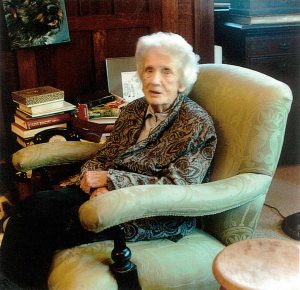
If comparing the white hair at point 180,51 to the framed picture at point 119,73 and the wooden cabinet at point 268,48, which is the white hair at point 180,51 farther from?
the wooden cabinet at point 268,48

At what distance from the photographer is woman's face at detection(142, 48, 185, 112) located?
→ 5.52 feet

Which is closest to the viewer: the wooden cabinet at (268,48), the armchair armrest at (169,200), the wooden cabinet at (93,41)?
the armchair armrest at (169,200)

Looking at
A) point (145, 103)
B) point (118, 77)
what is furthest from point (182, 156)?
point (118, 77)

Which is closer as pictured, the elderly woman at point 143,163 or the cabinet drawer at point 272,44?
the elderly woman at point 143,163

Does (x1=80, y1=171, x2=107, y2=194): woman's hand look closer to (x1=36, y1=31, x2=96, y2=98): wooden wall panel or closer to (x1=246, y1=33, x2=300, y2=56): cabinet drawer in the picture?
(x1=36, y1=31, x2=96, y2=98): wooden wall panel

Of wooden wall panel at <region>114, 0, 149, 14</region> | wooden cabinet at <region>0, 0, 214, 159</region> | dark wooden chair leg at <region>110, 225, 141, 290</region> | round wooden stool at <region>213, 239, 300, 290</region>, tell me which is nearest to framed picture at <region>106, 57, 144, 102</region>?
wooden cabinet at <region>0, 0, 214, 159</region>

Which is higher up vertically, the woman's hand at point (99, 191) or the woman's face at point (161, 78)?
the woman's face at point (161, 78)

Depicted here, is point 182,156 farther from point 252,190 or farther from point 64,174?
point 64,174

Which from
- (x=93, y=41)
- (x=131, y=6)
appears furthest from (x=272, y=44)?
(x=93, y=41)

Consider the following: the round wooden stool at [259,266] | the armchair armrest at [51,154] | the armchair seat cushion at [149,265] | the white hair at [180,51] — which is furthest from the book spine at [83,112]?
the round wooden stool at [259,266]

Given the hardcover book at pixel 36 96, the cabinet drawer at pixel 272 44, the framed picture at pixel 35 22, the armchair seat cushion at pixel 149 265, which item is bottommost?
the armchair seat cushion at pixel 149 265

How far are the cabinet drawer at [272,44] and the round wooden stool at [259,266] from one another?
176 centimetres

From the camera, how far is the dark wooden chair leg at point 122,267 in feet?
4.23

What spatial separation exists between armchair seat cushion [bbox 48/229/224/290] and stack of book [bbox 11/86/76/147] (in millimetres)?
935
